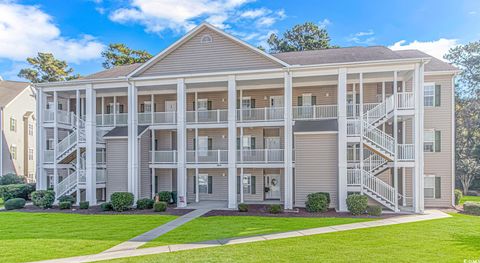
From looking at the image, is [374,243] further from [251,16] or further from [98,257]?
[251,16]

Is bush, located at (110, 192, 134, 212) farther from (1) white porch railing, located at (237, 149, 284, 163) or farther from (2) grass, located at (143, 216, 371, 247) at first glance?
(1) white porch railing, located at (237, 149, 284, 163)

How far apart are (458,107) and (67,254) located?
39.6 m

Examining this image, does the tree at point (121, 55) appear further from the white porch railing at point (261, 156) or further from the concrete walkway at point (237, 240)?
the concrete walkway at point (237, 240)

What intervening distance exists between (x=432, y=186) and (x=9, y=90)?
41015 mm

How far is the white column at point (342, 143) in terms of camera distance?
17.6 metres

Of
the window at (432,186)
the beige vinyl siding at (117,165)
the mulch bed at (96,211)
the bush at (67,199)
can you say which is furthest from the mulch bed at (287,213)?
the bush at (67,199)

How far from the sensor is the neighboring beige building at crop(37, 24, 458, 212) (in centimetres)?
1802

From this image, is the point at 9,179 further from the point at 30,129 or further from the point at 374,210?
the point at 374,210

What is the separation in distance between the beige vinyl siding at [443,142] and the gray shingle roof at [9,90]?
125 feet

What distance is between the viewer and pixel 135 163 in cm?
2081

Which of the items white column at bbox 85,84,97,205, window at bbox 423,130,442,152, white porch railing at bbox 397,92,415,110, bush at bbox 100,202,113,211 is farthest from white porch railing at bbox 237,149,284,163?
white column at bbox 85,84,97,205

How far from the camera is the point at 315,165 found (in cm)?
1861

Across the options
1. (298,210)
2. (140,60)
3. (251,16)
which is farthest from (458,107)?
(140,60)

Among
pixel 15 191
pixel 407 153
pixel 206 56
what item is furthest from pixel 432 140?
pixel 15 191
